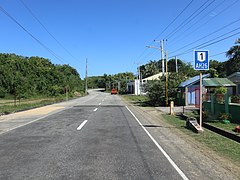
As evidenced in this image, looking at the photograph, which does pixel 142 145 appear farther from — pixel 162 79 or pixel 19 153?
pixel 162 79

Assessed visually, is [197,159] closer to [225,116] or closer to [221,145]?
[221,145]

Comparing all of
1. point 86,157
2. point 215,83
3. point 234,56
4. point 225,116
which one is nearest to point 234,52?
point 234,56

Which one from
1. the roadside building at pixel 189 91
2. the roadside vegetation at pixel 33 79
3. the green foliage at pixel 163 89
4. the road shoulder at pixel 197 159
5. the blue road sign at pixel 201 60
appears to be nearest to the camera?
the road shoulder at pixel 197 159

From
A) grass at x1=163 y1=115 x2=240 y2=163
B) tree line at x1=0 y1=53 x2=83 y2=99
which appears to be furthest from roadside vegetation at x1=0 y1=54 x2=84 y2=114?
grass at x1=163 y1=115 x2=240 y2=163

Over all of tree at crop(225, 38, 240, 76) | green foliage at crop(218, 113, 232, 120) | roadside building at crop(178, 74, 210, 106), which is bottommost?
green foliage at crop(218, 113, 232, 120)

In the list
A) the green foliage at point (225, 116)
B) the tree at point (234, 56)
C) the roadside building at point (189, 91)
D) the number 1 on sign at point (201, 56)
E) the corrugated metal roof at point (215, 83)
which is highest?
the tree at point (234, 56)

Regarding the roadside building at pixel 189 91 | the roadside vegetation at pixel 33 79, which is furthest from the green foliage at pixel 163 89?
the roadside vegetation at pixel 33 79

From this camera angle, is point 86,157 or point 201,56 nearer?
point 86,157

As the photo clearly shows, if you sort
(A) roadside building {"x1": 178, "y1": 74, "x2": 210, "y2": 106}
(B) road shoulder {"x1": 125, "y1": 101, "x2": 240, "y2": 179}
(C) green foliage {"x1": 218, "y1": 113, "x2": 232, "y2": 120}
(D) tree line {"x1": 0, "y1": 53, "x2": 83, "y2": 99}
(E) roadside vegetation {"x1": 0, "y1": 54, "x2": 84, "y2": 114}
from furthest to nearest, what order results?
(D) tree line {"x1": 0, "y1": 53, "x2": 83, "y2": 99}
(E) roadside vegetation {"x1": 0, "y1": 54, "x2": 84, "y2": 114}
(A) roadside building {"x1": 178, "y1": 74, "x2": 210, "y2": 106}
(C) green foliage {"x1": 218, "y1": 113, "x2": 232, "y2": 120}
(B) road shoulder {"x1": 125, "y1": 101, "x2": 240, "y2": 179}

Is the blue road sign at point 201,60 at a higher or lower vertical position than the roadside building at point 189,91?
higher

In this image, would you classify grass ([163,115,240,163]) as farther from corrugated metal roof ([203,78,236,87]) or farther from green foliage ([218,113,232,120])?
corrugated metal roof ([203,78,236,87])

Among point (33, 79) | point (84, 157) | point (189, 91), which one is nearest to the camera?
point (84, 157)

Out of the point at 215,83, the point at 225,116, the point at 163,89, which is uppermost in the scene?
the point at 215,83

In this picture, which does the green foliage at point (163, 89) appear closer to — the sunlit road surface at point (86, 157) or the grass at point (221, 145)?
the grass at point (221, 145)
